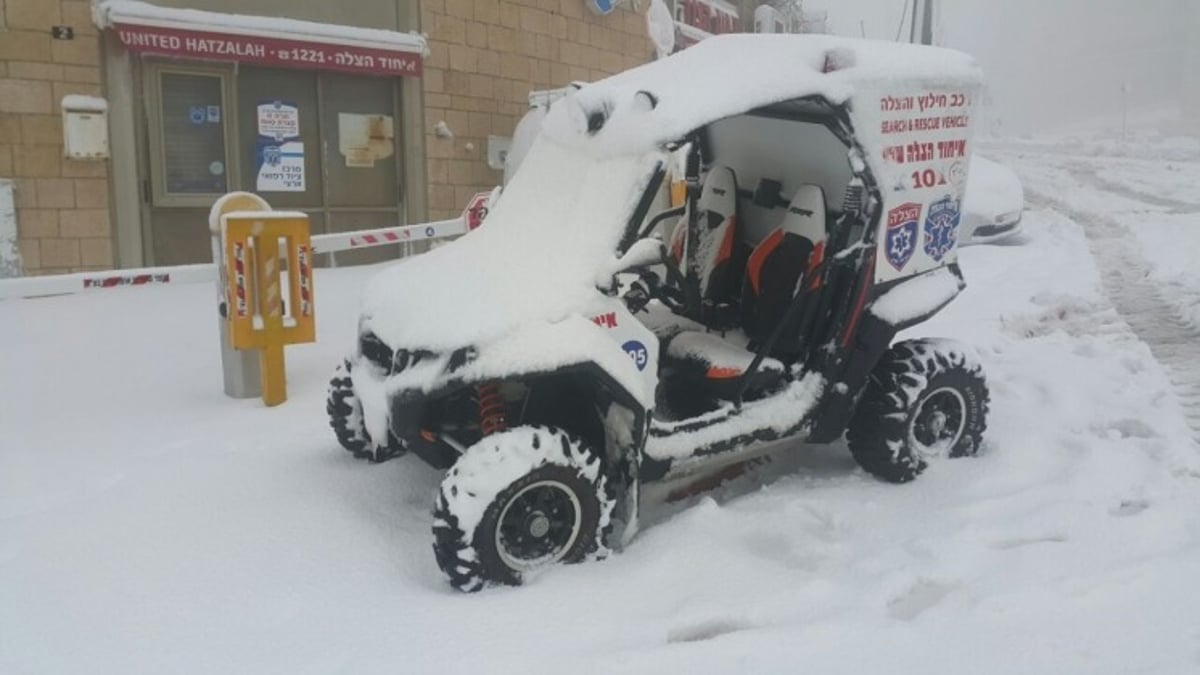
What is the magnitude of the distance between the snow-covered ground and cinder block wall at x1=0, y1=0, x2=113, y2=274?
3612 mm

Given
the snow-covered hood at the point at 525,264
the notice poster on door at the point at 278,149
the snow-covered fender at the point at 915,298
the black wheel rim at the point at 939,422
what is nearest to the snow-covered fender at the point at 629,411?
the snow-covered hood at the point at 525,264

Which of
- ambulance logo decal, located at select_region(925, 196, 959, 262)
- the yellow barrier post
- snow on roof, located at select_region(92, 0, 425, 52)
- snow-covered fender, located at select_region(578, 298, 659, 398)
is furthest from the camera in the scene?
snow on roof, located at select_region(92, 0, 425, 52)

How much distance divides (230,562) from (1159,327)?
6641 mm

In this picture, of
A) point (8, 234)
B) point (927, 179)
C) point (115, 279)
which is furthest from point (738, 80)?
point (8, 234)

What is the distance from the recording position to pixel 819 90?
4031 mm

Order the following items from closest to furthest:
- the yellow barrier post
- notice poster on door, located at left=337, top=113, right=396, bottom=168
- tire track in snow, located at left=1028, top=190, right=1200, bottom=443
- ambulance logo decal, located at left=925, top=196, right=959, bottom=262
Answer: ambulance logo decal, located at left=925, top=196, right=959, bottom=262 → the yellow barrier post → tire track in snow, located at left=1028, top=190, right=1200, bottom=443 → notice poster on door, located at left=337, top=113, right=396, bottom=168

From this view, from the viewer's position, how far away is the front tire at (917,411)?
4.38 metres

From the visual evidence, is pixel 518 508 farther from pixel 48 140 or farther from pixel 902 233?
pixel 48 140

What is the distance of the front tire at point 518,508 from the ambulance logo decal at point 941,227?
1982 millimetres

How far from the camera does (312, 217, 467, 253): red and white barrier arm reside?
21.7 feet

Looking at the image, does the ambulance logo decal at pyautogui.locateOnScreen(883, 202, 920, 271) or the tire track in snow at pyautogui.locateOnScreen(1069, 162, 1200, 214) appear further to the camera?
the tire track in snow at pyautogui.locateOnScreen(1069, 162, 1200, 214)

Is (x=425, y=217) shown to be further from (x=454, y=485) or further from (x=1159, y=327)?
(x=454, y=485)

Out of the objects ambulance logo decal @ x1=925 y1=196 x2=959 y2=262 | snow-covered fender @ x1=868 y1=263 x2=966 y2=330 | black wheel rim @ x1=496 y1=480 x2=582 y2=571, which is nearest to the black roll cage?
snow-covered fender @ x1=868 y1=263 x2=966 y2=330

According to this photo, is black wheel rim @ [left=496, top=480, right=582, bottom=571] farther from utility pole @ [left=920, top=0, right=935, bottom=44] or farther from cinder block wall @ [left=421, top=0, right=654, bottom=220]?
utility pole @ [left=920, top=0, right=935, bottom=44]
